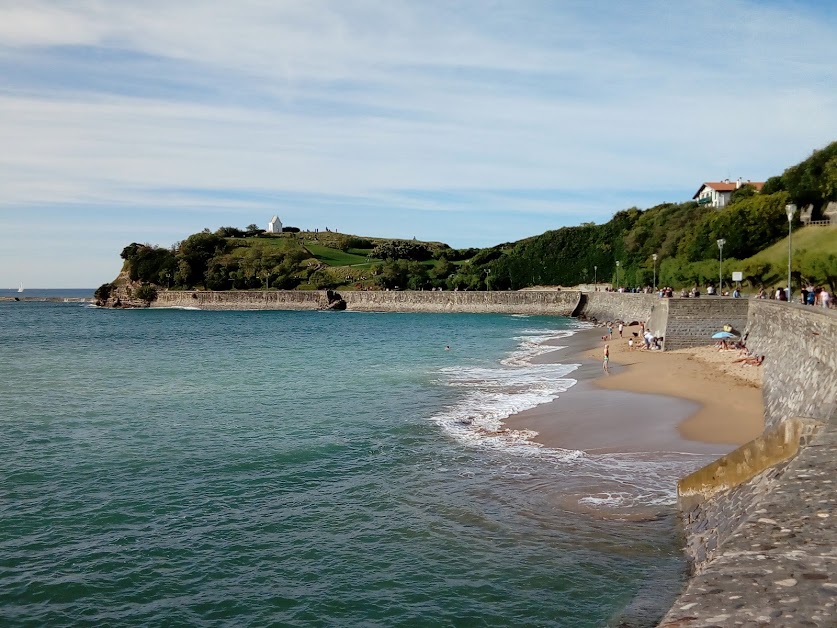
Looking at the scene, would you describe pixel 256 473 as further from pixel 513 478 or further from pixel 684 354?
pixel 684 354

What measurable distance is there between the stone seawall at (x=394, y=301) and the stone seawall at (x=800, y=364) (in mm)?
78286

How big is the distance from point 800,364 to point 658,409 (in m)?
4.61

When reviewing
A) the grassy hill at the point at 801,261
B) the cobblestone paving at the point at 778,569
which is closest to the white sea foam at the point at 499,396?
the cobblestone paving at the point at 778,569

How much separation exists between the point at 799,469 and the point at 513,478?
702cm

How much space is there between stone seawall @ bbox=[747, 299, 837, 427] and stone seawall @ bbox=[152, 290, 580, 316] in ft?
257

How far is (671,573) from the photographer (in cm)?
1037

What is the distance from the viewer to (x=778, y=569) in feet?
20.9

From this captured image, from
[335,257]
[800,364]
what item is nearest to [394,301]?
[335,257]

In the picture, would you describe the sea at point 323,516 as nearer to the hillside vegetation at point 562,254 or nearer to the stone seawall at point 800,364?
the stone seawall at point 800,364

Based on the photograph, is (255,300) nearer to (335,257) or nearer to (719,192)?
(335,257)

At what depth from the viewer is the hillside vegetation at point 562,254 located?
71.8 meters

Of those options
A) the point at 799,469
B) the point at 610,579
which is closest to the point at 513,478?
the point at 610,579

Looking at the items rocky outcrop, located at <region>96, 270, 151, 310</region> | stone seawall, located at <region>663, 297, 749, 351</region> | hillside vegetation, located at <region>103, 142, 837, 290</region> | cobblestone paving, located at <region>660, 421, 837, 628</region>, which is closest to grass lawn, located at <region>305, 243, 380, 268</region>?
hillside vegetation, located at <region>103, 142, 837, 290</region>

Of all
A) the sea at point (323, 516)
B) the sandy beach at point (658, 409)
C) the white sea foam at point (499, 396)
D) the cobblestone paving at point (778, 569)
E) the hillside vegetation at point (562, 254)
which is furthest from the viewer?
the hillside vegetation at point (562, 254)
